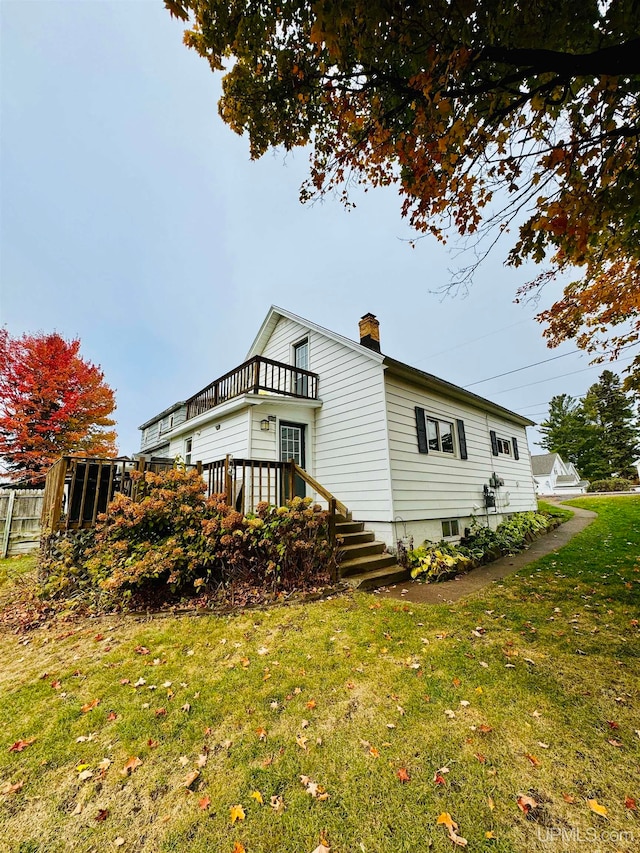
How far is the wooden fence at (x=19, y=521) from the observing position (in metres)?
8.92

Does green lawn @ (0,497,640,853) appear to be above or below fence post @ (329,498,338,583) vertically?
below

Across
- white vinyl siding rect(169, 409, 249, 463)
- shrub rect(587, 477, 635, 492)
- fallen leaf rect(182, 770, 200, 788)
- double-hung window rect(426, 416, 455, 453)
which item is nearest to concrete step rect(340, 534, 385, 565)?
double-hung window rect(426, 416, 455, 453)

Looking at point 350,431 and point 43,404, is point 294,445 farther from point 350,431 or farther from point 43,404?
point 43,404

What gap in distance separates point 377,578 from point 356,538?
4.34ft

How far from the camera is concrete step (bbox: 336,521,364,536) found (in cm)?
757

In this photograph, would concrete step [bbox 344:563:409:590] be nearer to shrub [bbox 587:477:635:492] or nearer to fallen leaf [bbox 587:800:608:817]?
fallen leaf [bbox 587:800:608:817]

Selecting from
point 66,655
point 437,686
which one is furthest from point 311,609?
point 66,655

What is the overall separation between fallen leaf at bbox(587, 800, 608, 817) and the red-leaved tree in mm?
20635

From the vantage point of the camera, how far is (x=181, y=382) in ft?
106

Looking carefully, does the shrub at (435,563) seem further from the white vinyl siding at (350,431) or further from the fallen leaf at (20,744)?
the fallen leaf at (20,744)

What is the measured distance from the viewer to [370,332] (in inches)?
368

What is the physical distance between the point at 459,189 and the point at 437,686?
18.3ft

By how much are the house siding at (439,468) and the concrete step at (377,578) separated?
1.31 m

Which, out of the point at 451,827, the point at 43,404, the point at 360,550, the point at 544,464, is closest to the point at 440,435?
the point at 360,550
